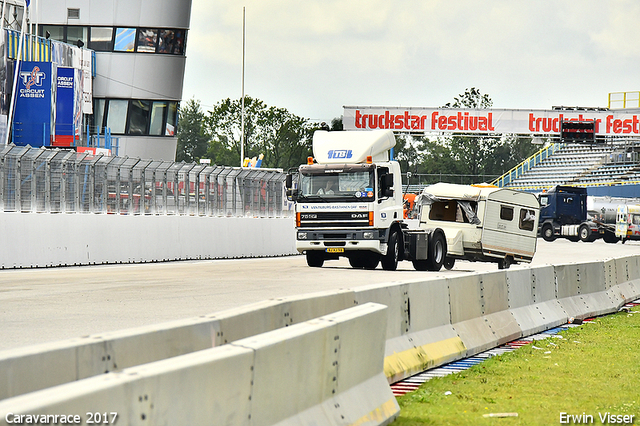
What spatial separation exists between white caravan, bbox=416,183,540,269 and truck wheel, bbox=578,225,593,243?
31.0m

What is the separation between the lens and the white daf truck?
24.6 meters

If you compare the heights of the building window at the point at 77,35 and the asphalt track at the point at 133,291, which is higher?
the building window at the point at 77,35

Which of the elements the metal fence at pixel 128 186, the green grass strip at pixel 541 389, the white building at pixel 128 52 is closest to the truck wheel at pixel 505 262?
the metal fence at pixel 128 186

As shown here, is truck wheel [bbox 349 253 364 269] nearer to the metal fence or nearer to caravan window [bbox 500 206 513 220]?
caravan window [bbox 500 206 513 220]

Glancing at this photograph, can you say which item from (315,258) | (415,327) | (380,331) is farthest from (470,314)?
(315,258)

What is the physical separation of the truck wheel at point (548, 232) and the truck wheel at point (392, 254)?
117 ft

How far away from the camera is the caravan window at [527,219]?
28595 millimetres

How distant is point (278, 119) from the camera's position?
103 m

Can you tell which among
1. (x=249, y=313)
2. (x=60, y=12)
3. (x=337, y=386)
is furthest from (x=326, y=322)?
(x=60, y=12)

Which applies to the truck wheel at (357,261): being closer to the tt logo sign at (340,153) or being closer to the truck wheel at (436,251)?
the truck wheel at (436,251)

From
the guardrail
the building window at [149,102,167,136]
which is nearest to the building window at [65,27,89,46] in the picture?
the building window at [149,102,167,136]

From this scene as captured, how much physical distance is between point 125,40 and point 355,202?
116 feet

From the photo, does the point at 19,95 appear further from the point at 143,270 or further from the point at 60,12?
the point at 143,270

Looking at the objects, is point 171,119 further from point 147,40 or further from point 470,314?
point 470,314
